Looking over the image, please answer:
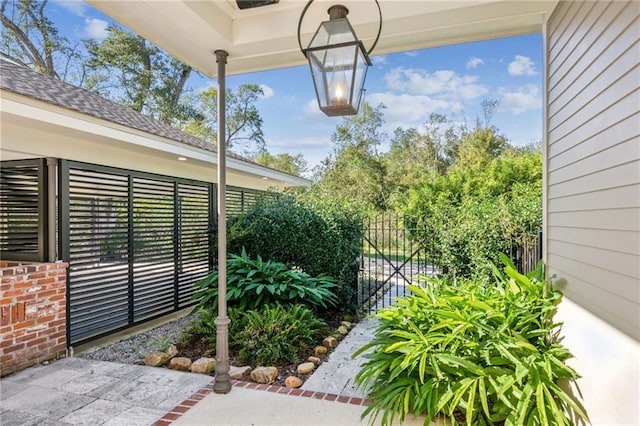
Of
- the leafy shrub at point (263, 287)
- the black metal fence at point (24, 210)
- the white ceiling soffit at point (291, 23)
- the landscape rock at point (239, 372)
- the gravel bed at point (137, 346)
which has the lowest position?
the gravel bed at point (137, 346)

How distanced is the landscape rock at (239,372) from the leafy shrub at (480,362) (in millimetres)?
1261

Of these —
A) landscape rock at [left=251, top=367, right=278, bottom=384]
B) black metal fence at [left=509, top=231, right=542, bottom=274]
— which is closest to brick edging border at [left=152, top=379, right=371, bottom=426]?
landscape rock at [left=251, top=367, right=278, bottom=384]

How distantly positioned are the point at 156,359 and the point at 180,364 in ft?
0.95

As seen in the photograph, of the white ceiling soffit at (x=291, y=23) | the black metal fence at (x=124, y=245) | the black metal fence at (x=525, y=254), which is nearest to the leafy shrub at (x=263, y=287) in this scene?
the black metal fence at (x=124, y=245)

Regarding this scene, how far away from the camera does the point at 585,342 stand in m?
2.15

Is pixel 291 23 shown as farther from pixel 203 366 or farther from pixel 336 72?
pixel 203 366

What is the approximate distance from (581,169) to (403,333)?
1585mm

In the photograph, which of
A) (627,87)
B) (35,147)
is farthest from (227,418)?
(35,147)

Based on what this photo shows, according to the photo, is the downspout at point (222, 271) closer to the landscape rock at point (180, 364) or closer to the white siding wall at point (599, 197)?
the landscape rock at point (180, 364)

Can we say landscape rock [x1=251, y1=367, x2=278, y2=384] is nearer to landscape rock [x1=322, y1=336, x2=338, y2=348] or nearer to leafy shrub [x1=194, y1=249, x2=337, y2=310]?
landscape rock [x1=322, y1=336, x2=338, y2=348]

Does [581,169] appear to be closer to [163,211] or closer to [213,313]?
[213,313]

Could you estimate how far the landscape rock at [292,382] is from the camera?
3266 millimetres

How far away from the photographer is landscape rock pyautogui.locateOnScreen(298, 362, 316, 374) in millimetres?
3576

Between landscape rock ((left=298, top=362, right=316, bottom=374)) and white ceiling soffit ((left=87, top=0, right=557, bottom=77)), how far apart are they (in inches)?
113
